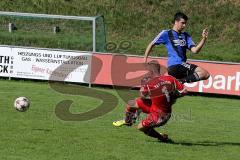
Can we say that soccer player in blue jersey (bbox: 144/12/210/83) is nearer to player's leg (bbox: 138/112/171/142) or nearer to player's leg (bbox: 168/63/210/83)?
player's leg (bbox: 168/63/210/83)

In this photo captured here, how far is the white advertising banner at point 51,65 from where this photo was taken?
22219 mm

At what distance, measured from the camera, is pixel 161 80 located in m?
10.7

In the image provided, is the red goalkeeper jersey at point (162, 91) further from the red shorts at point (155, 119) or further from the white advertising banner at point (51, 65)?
the white advertising banner at point (51, 65)

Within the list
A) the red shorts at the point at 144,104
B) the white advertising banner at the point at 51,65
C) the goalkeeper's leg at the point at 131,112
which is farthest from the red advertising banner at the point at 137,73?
the red shorts at the point at 144,104

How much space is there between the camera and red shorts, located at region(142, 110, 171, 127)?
1042cm

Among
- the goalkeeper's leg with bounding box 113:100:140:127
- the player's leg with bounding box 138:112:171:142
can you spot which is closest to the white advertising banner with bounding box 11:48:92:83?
the goalkeeper's leg with bounding box 113:100:140:127

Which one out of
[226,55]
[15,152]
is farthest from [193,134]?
[226,55]

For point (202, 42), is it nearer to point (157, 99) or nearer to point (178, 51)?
point (178, 51)

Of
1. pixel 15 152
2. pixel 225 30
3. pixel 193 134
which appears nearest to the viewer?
pixel 15 152

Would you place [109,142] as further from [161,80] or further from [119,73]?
[119,73]

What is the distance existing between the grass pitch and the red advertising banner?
3624 mm

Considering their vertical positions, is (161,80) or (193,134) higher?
(161,80)

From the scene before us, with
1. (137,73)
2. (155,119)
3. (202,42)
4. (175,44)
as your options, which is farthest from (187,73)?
(137,73)

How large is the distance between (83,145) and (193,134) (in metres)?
2.90
